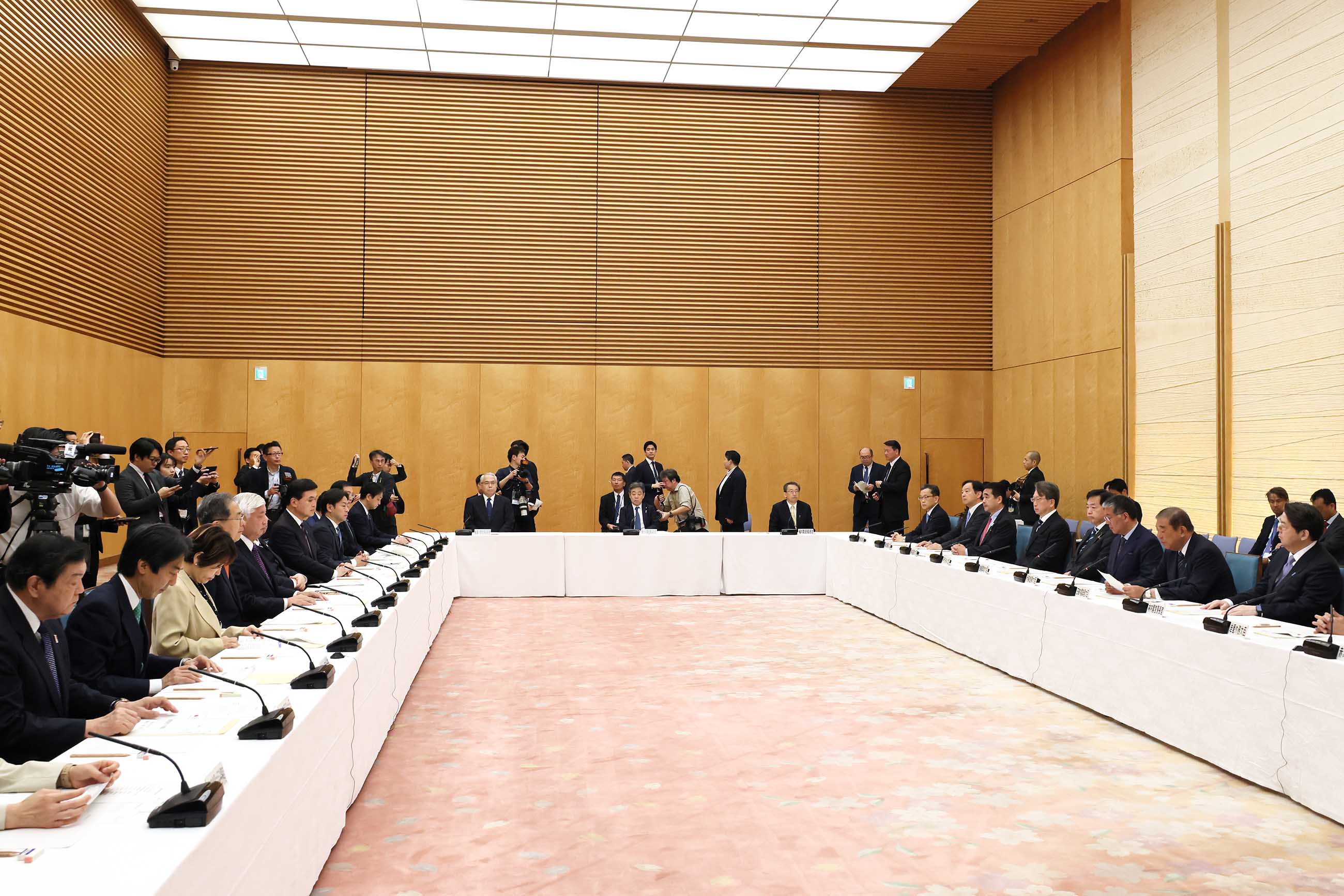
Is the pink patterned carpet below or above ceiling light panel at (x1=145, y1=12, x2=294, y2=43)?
below

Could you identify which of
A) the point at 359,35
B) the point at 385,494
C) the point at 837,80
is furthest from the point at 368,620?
the point at 837,80

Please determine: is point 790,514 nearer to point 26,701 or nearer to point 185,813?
point 26,701

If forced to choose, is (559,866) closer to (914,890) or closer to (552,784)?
(552,784)

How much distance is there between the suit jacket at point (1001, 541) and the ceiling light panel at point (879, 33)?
19.0ft

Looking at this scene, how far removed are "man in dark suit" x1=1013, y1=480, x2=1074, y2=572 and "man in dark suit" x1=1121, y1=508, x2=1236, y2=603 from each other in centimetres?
162

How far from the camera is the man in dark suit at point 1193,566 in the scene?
5.36m

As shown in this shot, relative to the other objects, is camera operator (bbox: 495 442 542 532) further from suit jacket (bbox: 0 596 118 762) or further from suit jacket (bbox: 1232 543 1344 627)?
suit jacket (bbox: 0 596 118 762)

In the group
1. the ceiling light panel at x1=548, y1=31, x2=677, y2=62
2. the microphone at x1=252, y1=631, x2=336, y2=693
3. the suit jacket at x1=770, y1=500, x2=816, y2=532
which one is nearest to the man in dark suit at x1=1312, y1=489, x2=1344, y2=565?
the suit jacket at x1=770, y1=500, x2=816, y2=532

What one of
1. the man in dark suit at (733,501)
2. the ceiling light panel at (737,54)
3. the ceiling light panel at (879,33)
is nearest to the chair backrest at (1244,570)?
the man in dark suit at (733,501)

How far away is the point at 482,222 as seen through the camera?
1240 cm

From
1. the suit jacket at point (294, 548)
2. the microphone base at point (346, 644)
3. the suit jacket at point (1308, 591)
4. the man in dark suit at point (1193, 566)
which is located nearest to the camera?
the microphone base at point (346, 644)

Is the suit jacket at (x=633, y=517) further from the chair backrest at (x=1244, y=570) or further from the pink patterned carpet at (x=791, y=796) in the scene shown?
the chair backrest at (x=1244, y=570)

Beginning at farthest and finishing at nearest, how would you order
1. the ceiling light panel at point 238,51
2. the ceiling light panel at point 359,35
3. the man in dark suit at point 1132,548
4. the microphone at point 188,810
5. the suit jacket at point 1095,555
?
the ceiling light panel at point 238,51 → the ceiling light panel at point 359,35 → the suit jacket at point 1095,555 → the man in dark suit at point 1132,548 → the microphone at point 188,810

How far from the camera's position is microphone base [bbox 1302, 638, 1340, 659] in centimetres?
367
